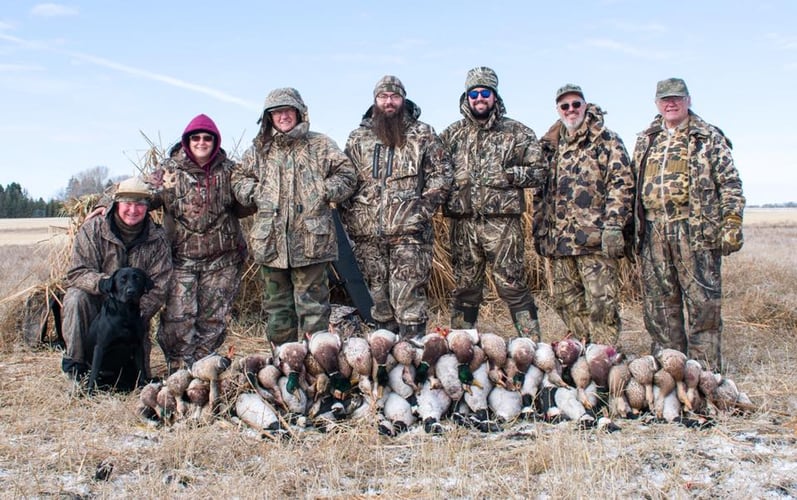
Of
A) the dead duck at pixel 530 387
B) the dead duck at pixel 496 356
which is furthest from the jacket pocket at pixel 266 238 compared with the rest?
the dead duck at pixel 530 387

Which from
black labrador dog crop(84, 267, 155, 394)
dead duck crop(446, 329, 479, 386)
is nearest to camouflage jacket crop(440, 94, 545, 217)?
dead duck crop(446, 329, 479, 386)

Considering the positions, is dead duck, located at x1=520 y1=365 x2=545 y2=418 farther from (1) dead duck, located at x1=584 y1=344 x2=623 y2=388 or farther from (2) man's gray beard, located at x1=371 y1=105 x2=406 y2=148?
(2) man's gray beard, located at x1=371 y1=105 x2=406 y2=148

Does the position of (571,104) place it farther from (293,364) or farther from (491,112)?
(293,364)

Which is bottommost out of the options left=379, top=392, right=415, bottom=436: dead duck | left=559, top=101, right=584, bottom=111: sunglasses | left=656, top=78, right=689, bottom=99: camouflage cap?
left=379, top=392, right=415, bottom=436: dead duck

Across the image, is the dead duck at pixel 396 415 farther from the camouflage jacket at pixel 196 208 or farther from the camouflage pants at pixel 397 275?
the camouflage jacket at pixel 196 208

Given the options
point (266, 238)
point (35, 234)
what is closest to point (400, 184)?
point (266, 238)

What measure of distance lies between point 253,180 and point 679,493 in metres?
3.67

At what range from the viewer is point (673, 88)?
5242 mm

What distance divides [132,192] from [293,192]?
118cm

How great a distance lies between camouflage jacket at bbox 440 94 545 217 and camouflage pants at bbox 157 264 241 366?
1.97m

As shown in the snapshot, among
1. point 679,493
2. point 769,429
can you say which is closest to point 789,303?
point 769,429

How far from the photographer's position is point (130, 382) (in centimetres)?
500

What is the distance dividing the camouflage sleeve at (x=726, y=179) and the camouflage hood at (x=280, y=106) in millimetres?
3047

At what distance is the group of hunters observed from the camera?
5238 millimetres
